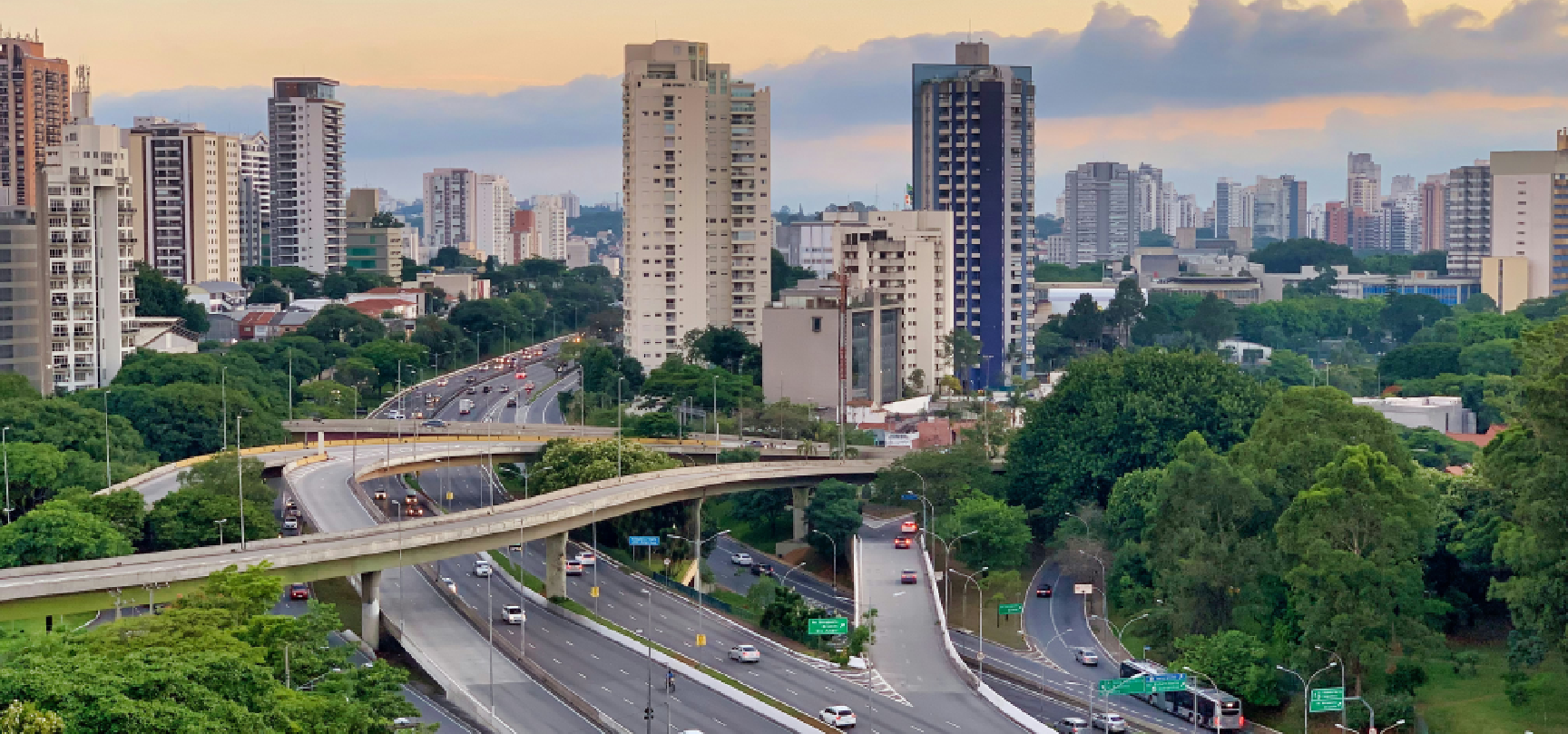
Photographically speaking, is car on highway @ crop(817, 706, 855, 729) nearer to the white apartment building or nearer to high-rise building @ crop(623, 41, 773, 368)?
the white apartment building

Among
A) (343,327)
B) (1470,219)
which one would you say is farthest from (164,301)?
(1470,219)

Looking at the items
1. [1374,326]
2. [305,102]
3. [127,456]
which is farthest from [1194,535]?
[305,102]

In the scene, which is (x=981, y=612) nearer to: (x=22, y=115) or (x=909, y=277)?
(x=909, y=277)

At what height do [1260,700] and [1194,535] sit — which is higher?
[1194,535]

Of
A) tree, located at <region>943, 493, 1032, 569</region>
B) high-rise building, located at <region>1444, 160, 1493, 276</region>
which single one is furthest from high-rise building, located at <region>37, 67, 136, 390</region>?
high-rise building, located at <region>1444, 160, 1493, 276</region>

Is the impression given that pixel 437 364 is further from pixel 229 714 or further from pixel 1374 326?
pixel 229 714

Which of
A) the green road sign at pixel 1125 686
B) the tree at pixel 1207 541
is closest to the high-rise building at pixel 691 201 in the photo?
the tree at pixel 1207 541
